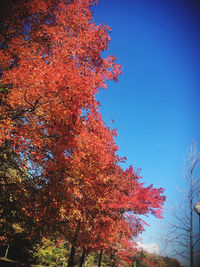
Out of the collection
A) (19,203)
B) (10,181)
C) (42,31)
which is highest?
(42,31)

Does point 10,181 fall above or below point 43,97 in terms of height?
below

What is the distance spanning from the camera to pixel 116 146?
460 inches

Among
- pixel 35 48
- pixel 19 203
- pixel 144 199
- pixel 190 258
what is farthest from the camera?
pixel 144 199

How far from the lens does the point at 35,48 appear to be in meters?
5.00

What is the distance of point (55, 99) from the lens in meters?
4.62

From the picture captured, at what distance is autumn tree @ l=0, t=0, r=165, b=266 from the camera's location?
14.1 ft

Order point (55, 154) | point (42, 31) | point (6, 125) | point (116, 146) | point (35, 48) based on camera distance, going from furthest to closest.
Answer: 1. point (116, 146)
2. point (42, 31)
3. point (35, 48)
4. point (55, 154)
5. point (6, 125)

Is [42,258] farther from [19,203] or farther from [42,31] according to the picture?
[42,31]

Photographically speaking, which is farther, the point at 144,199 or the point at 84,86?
the point at 144,199

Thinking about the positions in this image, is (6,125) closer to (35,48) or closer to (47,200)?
(47,200)

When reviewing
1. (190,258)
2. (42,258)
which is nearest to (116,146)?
(190,258)

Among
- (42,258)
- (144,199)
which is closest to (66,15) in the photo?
(144,199)

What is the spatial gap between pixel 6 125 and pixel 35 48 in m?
2.75

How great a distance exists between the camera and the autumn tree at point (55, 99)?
430 centimetres
